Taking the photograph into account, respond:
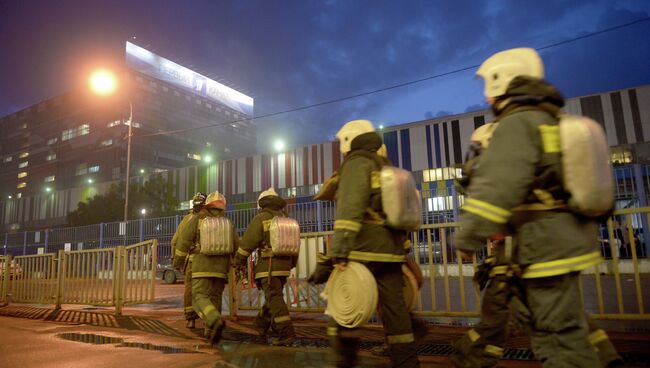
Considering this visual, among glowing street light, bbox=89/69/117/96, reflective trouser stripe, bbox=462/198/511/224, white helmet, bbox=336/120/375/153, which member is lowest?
reflective trouser stripe, bbox=462/198/511/224

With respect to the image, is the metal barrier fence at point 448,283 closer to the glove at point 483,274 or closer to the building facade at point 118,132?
the glove at point 483,274

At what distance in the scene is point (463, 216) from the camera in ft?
7.04

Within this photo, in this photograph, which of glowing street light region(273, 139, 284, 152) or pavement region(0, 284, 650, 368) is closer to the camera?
pavement region(0, 284, 650, 368)

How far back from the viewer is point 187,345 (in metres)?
5.16

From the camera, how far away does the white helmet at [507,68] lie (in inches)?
94.6

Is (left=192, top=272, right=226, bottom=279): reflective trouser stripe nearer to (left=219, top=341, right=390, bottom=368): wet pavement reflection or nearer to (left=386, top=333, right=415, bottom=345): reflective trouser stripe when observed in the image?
(left=219, top=341, right=390, bottom=368): wet pavement reflection

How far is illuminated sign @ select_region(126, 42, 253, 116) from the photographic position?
7388 cm

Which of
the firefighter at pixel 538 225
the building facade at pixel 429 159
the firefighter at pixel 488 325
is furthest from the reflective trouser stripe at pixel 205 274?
the building facade at pixel 429 159

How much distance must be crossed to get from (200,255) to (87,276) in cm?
482

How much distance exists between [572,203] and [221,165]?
38.9m

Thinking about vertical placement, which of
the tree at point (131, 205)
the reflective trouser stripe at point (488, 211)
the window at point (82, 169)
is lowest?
the reflective trouser stripe at point (488, 211)

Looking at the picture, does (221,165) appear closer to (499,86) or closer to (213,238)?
(213,238)

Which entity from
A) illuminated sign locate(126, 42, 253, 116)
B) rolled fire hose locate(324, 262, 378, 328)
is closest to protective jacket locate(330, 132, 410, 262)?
rolled fire hose locate(324, 262, 378, 328)

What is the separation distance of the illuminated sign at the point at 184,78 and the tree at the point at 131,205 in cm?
4326
